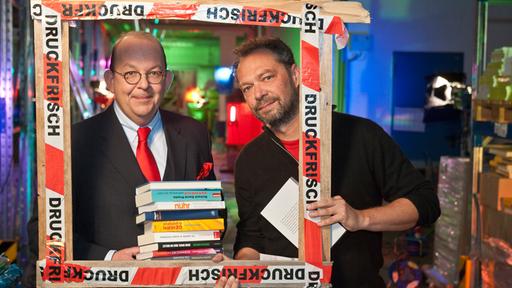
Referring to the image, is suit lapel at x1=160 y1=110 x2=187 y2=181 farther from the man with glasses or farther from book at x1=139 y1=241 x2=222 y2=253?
book at x1=139 y1=241 x2=222 y2=253

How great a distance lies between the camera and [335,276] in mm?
2928

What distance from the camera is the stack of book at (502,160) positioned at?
5059 mm

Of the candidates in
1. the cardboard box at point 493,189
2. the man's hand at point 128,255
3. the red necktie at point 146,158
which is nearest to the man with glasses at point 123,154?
the red necktie at point 146,158

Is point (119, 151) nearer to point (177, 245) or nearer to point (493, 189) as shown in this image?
point (177, 245)

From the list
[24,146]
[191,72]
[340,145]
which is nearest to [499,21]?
[24,146]

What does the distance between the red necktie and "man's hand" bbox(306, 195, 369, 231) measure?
→ 2.32 ft

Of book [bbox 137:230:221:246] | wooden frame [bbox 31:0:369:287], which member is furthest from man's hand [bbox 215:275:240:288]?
book [bbox 137:230:221:246]

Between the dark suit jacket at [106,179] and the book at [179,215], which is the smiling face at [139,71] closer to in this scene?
the dark suit jacket at [106,179]

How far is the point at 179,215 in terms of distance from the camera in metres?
2.28

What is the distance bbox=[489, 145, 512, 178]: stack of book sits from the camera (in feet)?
16.6

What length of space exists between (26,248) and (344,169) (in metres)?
4.82

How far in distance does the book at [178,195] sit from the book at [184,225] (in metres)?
0.07

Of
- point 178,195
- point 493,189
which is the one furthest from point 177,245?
point 493,189

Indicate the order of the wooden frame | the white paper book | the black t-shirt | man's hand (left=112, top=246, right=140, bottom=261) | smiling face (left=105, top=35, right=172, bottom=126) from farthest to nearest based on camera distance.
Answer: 1. the black t-shirt
2. smiling face (left=105, top=35, right=172, bottom=126)
3. the white paper book
4. man's hand (left=112, top=246, right=140, bottom=261)
5. the wooden frame
